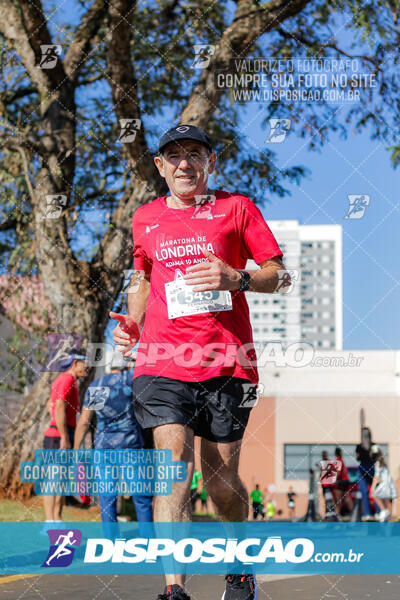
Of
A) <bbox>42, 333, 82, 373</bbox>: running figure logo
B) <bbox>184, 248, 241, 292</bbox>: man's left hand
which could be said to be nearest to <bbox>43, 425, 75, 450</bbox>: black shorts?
<bbox>42, 333, 82, 373</bbox>: running figure logo

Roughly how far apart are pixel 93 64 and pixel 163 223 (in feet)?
39.6

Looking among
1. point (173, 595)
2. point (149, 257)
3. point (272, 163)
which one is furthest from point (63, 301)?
point (173, 595)

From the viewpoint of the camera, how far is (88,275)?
12.8m

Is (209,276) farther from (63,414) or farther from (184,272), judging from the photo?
(63,414)

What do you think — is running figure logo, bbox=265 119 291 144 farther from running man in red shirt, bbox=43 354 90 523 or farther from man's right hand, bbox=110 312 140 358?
man's right hand, bbox=110 312 140 358

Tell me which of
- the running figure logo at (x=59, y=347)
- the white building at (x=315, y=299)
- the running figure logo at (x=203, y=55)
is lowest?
the running figure logo at (x=59, y=347)

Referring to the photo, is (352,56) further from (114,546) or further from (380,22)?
(114,546)

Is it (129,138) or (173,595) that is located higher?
(129,138)

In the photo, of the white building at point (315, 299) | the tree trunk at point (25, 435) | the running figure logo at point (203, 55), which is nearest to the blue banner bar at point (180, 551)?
the tree trunk at point (25, 435)

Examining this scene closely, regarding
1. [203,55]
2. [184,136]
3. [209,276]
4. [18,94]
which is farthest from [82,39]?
[209,276]

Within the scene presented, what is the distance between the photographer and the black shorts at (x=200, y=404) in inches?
150

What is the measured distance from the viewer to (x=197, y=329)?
12.9ft

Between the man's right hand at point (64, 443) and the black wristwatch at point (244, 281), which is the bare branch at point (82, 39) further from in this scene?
the black wristwatch at point (244, 281)

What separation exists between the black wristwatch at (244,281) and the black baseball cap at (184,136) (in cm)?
70
